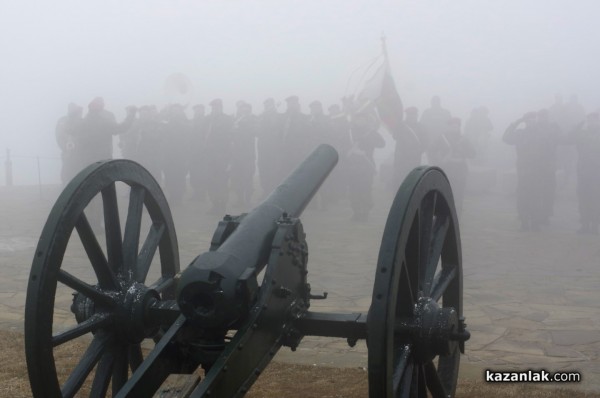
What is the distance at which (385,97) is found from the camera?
56.3 ft

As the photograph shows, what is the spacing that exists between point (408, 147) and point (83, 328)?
12.5 metres

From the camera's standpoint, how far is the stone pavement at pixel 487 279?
18.1 ft

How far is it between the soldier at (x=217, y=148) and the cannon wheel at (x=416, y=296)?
12.1 meters

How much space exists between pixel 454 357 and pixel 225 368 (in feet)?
4.08

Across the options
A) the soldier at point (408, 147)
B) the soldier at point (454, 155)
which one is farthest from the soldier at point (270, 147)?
the soldier at point (454, 155)

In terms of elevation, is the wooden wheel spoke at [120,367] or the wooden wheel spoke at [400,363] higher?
the wooden wheel spoke at [400,363]

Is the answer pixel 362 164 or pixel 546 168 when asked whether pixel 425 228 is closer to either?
pixel 546 168

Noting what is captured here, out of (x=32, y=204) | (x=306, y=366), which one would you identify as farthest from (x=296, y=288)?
(x=32, y=204)

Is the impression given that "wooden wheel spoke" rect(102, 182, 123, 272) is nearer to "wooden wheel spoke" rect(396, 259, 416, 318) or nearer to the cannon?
the cannon

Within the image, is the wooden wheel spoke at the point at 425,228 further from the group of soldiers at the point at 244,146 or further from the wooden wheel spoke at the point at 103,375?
the group of soldiers at the point at 244,146

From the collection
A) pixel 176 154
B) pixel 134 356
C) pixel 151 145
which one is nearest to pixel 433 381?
pixel 134 356

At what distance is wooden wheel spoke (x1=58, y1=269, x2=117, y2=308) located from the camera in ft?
11.1

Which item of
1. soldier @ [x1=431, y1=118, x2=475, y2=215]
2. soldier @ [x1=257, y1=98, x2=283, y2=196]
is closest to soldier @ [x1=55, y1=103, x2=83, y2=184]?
soldier @ [x1=257, y1=98, x2=283, y2=196]

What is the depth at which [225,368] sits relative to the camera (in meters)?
3.02
